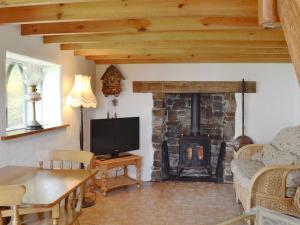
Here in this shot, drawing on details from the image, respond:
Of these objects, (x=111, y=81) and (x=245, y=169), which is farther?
(x=111, y=81)

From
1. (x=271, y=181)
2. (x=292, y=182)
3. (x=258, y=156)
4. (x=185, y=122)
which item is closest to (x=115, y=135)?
(x=185, y=122)

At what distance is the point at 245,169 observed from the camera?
12.3ft

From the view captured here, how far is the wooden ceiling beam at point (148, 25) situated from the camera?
2.72m

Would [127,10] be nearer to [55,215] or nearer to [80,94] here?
[55,215]

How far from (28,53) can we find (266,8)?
98.2 inches

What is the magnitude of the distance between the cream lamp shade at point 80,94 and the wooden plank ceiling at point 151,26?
1.34 ft

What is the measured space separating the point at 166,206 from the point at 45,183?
216 cm

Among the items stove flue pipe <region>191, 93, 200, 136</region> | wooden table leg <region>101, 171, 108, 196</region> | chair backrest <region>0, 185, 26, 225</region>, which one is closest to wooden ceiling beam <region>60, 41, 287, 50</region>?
stove flue pipe <region>191, 93, 200, 136</region>

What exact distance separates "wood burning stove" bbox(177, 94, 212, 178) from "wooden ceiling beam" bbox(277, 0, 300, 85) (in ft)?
12.9

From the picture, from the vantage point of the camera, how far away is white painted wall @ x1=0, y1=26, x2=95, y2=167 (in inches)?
108

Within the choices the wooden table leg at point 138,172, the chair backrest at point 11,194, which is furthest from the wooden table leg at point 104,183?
the chair backrest at point 11,194

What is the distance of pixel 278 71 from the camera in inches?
197

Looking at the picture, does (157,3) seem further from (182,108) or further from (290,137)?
(182,108)

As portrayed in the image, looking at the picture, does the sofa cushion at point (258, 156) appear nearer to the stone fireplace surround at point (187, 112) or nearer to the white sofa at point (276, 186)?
→ the white sofa at point (276, 186)
